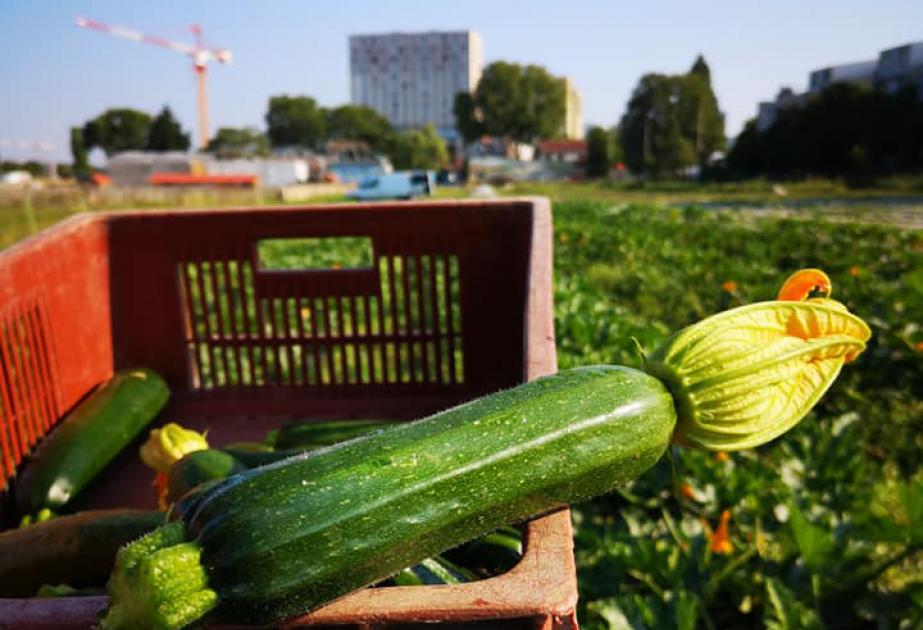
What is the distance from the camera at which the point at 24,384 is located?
2430 mm

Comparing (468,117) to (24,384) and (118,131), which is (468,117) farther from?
(24,384)

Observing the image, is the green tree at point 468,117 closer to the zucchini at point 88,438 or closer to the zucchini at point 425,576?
the zucchini at point 88,438

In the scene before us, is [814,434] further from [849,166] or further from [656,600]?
[849,166]

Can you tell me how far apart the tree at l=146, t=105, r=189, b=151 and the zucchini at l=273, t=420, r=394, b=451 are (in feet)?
374

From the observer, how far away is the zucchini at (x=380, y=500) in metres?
1.04

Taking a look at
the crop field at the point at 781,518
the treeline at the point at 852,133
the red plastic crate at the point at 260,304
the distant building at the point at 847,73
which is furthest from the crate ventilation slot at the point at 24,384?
the distant building at the point at 847,73

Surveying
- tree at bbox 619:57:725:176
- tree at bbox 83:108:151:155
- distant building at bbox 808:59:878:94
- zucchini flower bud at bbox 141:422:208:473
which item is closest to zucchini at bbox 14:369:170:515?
zucchini flower bud at bbox 141:422:208:473

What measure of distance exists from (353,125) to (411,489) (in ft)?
419

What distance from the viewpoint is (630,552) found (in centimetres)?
270

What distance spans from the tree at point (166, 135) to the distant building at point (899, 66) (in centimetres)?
8573

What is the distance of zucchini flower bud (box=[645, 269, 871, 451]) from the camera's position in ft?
4.66

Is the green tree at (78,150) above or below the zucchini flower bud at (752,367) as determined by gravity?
above

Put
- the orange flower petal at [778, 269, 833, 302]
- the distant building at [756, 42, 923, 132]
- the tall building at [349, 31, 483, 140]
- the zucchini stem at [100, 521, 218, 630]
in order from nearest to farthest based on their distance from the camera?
the zucchini stem at [100, 521, 218, 630], the orange flower petal at [778, 269, 833, 302], the distant building at [756, 42, 923, 132], the tall building at [349, 31, 483, 140]

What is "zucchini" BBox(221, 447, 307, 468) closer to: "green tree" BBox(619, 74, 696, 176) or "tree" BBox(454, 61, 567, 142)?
"green tree" BBox(619, 74, 696, 176)
